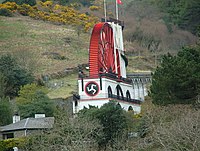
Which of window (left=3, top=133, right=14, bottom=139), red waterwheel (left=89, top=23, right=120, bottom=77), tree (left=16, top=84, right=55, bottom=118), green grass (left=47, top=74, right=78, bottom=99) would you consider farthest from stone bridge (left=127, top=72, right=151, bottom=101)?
window (left=3, top=133, right=14, bottom=139)

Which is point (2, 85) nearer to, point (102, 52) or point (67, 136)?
point (102, 52)

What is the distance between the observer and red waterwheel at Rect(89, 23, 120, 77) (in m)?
70.6

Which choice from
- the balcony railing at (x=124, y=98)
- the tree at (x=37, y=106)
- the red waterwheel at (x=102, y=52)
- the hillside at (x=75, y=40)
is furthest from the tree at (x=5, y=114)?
the hillside at (x=75, y=40)

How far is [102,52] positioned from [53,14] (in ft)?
193

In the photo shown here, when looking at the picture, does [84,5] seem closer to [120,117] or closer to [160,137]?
[120,117]

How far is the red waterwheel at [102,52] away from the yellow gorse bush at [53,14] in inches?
1952

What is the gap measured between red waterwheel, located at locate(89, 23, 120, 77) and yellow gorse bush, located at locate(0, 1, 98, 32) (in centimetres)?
4958

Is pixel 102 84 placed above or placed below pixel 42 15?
below

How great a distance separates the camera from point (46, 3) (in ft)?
445

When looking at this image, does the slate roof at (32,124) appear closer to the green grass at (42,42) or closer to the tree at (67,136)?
the tree at (67,136)

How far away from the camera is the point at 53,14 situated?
13000 centimetres

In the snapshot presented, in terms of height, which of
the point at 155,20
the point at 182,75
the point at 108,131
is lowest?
the point at 108,131

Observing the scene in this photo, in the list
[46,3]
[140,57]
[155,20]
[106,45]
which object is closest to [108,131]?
[106,45]

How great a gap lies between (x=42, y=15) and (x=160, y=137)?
283 ft
